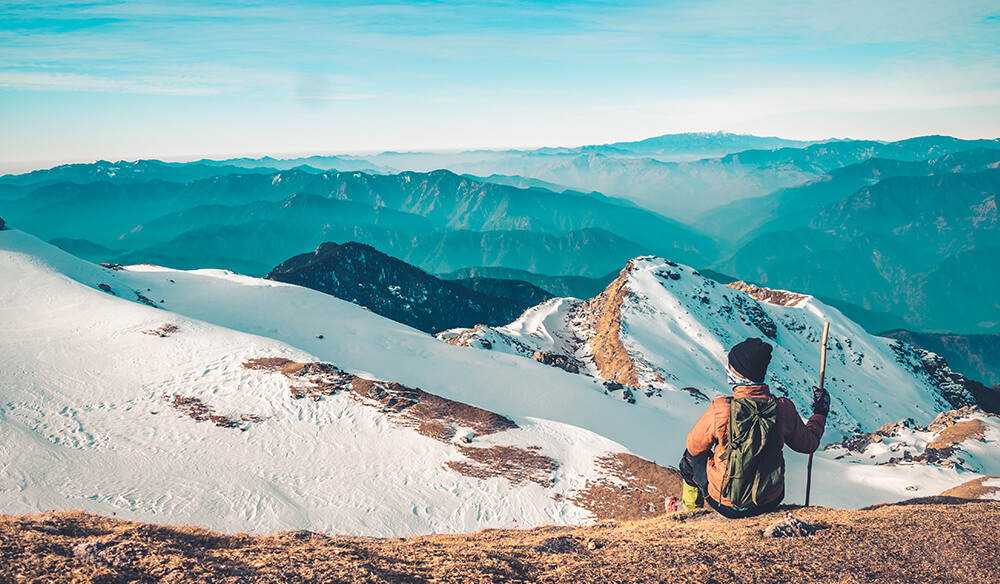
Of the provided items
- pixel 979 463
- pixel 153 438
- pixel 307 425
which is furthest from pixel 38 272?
pixel 979 463

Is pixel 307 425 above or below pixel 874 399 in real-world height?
above

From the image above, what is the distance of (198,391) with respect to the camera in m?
29.6

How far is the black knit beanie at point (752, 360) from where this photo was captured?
262 inches

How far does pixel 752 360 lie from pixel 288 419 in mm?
27598

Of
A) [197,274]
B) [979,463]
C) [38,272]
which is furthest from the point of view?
[197,274]

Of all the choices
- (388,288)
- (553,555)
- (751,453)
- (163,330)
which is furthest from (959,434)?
(388,288)

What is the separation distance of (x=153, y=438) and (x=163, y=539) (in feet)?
68.2

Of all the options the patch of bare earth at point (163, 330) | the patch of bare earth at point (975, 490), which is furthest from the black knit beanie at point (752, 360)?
the patch of bare earth at point (163, 330)

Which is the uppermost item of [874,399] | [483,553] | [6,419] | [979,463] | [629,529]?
[483,553]

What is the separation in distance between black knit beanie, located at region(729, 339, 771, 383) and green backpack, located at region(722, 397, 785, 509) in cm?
34

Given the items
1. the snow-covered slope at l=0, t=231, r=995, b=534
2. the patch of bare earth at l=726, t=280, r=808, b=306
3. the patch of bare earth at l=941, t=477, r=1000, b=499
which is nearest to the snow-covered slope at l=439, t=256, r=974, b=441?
the patch of bare earth at l=726, t=280, r=808, b=306

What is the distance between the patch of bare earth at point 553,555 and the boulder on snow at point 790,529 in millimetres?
113

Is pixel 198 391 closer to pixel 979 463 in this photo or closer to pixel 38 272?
pixel 38 272

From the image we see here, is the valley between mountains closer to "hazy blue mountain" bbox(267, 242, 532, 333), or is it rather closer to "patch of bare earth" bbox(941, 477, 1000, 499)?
"patch of bare earth" bbox(941, 477, 1000, 499)
